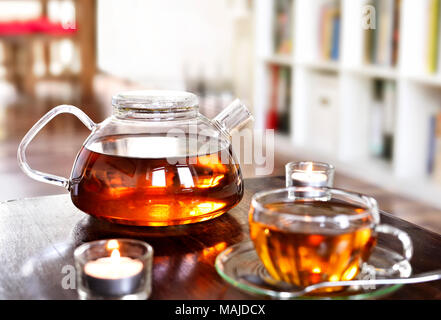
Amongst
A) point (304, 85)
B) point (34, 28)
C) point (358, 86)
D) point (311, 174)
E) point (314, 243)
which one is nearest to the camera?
point (314, 243)

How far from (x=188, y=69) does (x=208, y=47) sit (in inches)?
13.3

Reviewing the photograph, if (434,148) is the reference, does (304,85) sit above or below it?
above

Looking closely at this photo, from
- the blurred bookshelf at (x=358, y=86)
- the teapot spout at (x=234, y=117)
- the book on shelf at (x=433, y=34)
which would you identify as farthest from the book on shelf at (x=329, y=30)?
the teapot spout at (x=234, y=117)

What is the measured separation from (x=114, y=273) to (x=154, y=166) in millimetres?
183

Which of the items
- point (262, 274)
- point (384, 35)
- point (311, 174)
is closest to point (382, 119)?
point (384, 35)

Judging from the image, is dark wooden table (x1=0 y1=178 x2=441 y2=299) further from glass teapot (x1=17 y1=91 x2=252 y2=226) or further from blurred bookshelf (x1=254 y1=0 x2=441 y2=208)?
blurred bookshelf (x1=254 y1=0 x2=441 y2=208)

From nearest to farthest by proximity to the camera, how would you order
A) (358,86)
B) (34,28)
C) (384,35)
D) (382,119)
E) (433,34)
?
(433,34)
(384,35)
(382,119)
(358,86)
(34,28)

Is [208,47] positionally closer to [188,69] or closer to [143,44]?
[188,69]

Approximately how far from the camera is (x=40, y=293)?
58 cm

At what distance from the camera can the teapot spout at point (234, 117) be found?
84 centimetres

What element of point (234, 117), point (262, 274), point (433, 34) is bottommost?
point (262, 274)

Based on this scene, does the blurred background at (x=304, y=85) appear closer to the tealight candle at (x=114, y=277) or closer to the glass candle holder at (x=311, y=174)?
the glass candle holder at (x=311, y=174)

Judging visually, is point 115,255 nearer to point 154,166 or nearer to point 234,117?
point 154,166

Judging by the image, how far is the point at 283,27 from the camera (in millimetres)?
3238
